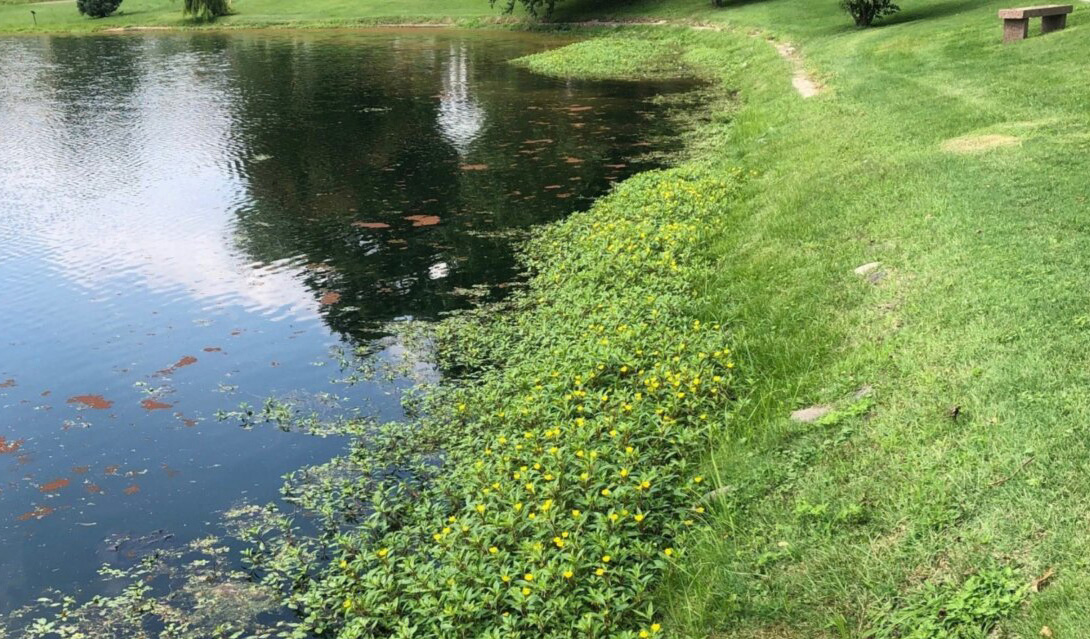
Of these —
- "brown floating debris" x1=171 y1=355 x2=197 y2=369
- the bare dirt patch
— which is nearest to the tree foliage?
the bare dirt patch

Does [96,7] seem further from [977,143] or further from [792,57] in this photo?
[977,143]

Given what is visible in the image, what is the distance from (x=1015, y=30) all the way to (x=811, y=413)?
644 inches

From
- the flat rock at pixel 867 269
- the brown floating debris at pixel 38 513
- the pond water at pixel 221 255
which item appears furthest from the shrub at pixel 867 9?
the brown floating debris at pixel 38 513

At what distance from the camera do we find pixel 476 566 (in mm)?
6328

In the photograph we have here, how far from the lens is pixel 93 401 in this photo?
32.6 ft

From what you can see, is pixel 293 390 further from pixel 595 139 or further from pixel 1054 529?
pixel 595 139

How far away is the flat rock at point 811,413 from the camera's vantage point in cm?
734

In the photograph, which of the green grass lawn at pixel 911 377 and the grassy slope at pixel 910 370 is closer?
the green grass lawn at pixel 911 377

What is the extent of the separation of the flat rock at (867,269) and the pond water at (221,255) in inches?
194

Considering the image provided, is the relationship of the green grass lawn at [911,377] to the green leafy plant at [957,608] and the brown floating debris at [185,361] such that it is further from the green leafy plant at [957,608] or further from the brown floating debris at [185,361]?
the brown floating debris at [185,361]

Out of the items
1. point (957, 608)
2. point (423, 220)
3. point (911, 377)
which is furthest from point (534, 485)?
point (423, 220)

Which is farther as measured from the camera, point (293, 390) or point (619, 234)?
point (619, 234)

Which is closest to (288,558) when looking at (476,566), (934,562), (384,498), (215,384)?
(384,498)

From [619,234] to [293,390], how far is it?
574 centimetres
